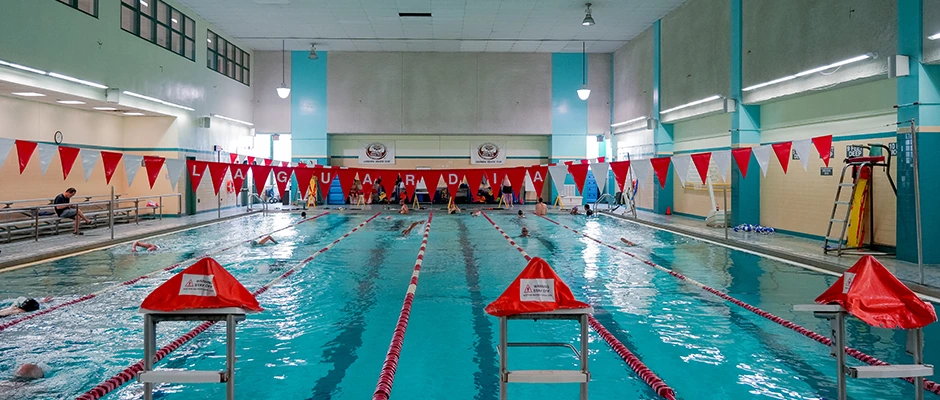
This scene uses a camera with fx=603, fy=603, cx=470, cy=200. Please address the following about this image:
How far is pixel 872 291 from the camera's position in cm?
322

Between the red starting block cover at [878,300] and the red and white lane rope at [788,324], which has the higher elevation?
the red starting block cover at [878,300]

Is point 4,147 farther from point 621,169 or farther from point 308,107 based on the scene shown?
point 308,107

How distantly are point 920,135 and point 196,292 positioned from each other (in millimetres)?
10254

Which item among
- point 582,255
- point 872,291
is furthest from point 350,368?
point 582,255

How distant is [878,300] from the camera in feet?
10.5

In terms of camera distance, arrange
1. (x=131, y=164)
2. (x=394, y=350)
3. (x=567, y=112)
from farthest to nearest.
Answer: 1. (x=567, y=112)
2. (x=131, y=164)
3. (x=394, y=350)

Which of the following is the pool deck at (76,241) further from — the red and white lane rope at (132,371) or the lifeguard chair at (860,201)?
the lifeguard chair at (860,201)

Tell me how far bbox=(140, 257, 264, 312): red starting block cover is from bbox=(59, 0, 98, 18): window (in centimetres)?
1277

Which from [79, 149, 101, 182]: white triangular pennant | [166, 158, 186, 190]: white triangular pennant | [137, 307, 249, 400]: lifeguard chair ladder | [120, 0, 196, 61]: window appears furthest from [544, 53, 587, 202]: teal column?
[137, 307, 249, 400]: lifeguard chair ladder

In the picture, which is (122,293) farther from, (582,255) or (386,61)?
(386,61)

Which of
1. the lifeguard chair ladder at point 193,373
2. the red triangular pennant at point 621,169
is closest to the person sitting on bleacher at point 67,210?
the lifeguard chair ladder at point 193,373

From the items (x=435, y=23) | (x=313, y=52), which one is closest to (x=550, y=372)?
(x=435, y=23)

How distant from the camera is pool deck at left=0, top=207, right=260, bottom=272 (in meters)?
9.66

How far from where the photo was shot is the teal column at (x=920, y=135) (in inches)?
356
